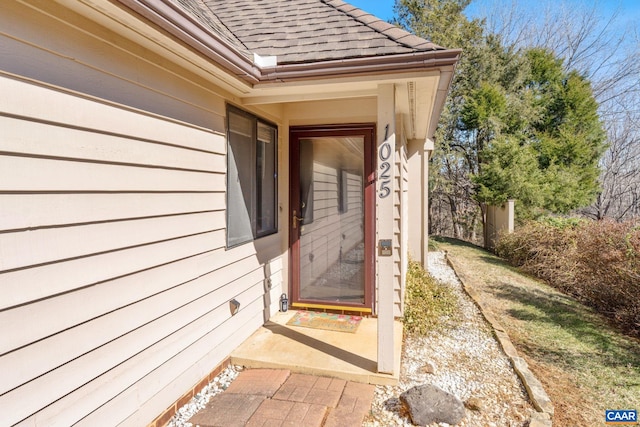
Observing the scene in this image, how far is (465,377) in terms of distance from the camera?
3.15m

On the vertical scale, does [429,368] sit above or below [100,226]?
below

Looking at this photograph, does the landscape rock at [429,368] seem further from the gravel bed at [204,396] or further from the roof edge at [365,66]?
the roof edge at [365,66]

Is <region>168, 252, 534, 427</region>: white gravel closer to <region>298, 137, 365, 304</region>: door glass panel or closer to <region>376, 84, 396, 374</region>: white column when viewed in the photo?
<region>376, 84, 396, 374</region>: white column

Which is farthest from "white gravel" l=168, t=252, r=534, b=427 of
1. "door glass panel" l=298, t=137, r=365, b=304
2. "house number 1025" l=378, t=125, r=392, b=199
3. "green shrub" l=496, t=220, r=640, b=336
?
"green shrub" l=496, t=220, r=640, b=336

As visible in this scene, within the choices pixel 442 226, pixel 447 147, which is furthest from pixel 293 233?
pixel 442 226

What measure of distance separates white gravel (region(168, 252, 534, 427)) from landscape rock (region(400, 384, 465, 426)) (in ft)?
0.18

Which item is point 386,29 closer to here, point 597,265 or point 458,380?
point 458,380

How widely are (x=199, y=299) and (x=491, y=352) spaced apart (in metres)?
2.82

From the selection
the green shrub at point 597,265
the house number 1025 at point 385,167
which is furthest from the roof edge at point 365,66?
the green shrub at point 597,265

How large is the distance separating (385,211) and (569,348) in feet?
8.91

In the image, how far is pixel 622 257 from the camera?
4957 millimetres

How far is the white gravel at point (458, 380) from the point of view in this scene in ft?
8.50

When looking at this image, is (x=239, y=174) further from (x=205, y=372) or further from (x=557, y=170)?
(x=557, y=170)

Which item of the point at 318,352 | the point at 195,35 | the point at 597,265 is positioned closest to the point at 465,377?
the point at 318,352
